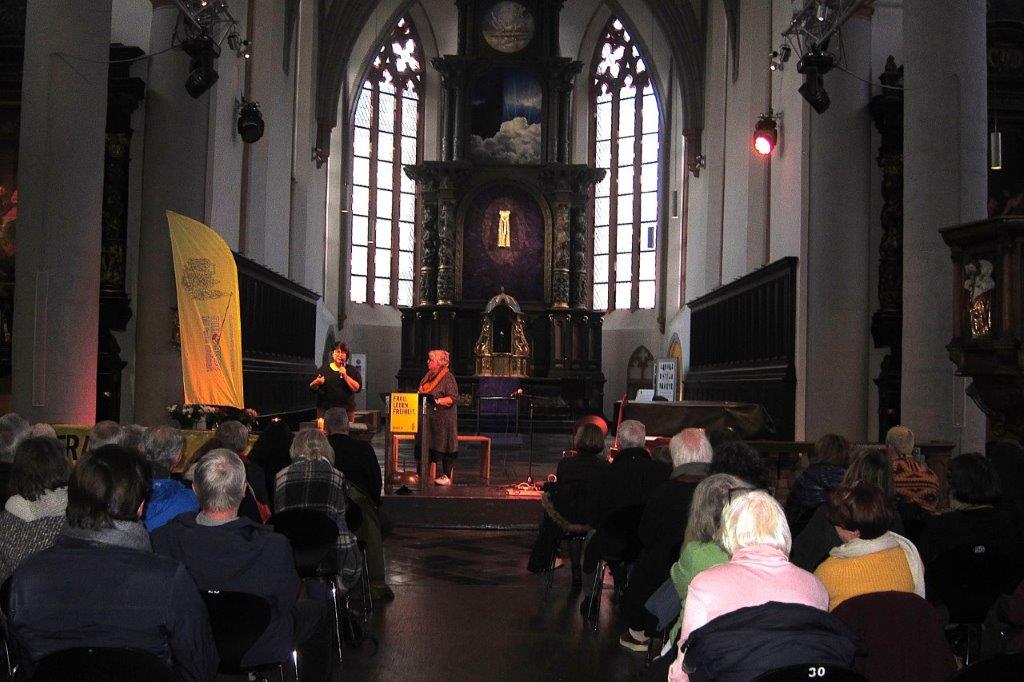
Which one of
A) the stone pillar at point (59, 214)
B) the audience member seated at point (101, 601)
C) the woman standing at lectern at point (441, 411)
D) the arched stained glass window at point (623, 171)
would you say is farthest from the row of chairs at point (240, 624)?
the arched stained glass window at point (623, 171)

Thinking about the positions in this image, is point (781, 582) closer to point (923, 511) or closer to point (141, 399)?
point (923, 511)

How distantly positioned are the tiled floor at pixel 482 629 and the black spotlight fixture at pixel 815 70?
22.9 ft

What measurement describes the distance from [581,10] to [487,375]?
11.1 meters

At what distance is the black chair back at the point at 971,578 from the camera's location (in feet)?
15.4

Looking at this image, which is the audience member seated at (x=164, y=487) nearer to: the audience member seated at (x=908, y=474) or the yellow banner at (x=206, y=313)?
the audience member seated at (x=908, y=474)

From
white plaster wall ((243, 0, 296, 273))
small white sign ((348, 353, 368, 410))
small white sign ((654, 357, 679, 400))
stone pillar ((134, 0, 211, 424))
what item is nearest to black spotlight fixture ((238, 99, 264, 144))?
stone pillar ((134, 0, 211, 424))

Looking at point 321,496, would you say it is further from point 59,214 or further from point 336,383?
point 59,214

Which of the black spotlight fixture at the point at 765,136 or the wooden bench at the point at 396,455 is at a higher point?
the black spotlight fixture at the point at 765,136

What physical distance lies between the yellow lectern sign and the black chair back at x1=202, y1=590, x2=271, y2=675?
7662 mm

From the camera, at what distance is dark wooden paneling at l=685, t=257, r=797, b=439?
15352 millimetres

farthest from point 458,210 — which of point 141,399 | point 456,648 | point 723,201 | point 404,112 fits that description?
point 456,648

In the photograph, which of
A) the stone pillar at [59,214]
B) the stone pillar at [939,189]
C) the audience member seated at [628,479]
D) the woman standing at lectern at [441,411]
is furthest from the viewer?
the woman standing at lectern at [441,411]

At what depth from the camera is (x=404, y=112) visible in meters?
30.9

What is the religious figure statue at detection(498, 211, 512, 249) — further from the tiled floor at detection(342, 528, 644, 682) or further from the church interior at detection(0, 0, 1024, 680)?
the tiled floor at detection(342, 528, 644, 682)
